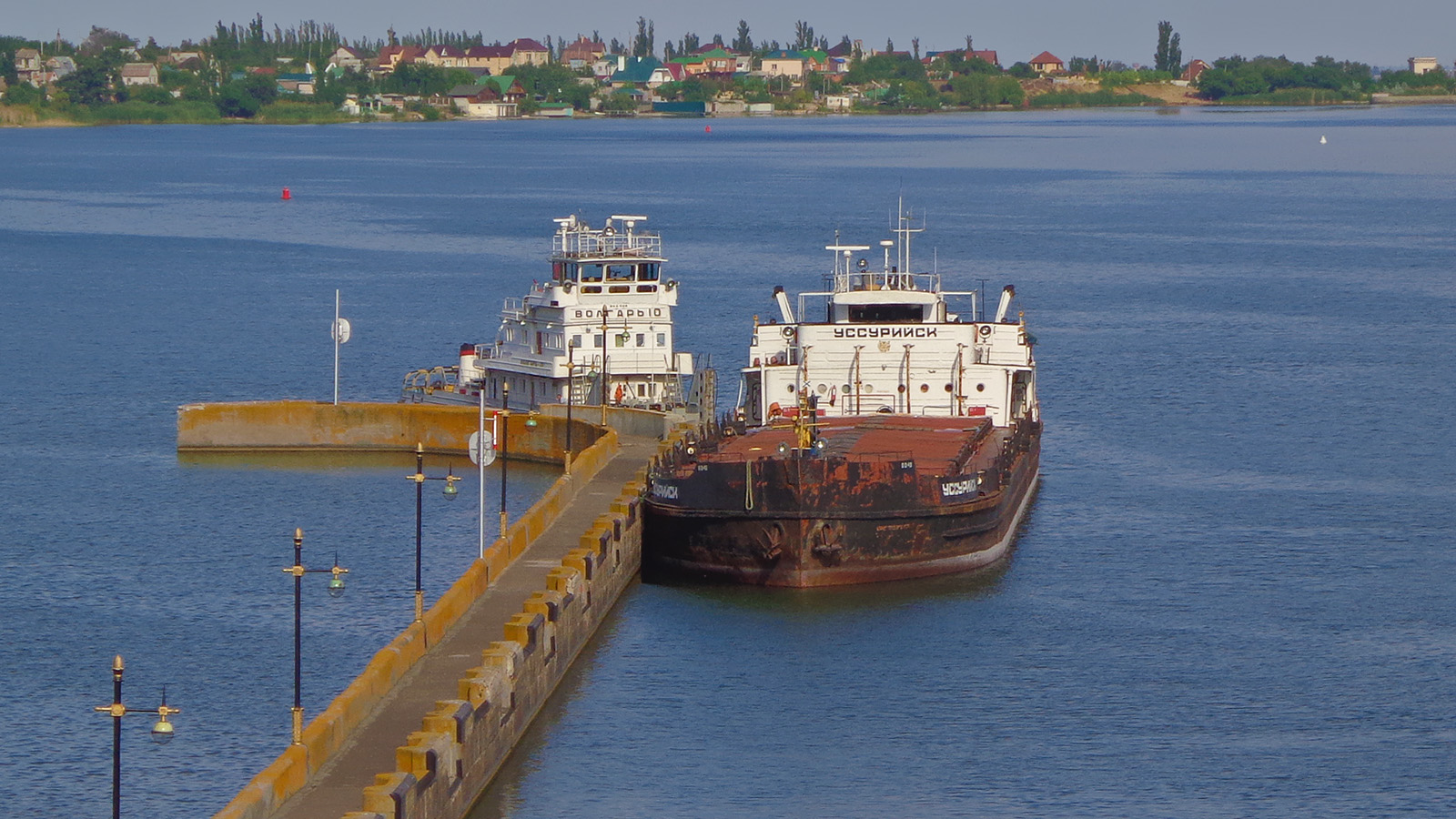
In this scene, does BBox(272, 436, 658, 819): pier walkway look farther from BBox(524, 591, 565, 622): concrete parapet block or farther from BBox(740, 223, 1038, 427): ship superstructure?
BBox(740, 223, 1038, 427): ship superstructure

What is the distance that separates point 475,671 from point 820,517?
12570 mm

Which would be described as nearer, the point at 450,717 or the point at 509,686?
the point at 450,717

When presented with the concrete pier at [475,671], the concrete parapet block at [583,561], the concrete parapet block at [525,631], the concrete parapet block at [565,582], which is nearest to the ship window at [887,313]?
the concrete pier at [475,671]

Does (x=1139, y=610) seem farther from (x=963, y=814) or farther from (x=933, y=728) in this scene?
(x=963, y=814)

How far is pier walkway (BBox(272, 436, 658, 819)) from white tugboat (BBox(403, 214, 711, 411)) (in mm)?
12305

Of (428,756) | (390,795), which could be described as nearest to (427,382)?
(428,756)

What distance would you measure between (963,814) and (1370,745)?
752 cm

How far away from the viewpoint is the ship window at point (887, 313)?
180ft

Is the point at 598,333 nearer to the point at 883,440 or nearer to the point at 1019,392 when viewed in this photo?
the point at 1019,392

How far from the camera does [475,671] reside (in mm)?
30859

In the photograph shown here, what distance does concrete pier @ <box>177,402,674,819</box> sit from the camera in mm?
26281

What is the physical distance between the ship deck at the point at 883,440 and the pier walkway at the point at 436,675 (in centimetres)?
337

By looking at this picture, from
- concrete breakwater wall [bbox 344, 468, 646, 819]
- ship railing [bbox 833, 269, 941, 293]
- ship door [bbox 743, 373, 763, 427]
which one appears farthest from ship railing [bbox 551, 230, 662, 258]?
concrete breakwater wall [bbox 344, 468, 646, 819]

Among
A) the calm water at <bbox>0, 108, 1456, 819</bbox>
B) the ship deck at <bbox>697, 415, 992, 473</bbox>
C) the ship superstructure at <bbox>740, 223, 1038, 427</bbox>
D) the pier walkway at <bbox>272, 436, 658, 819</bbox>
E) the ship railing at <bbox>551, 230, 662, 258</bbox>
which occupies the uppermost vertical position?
the ship railing at <bbox>551, 230, 662, 258</bbox>
